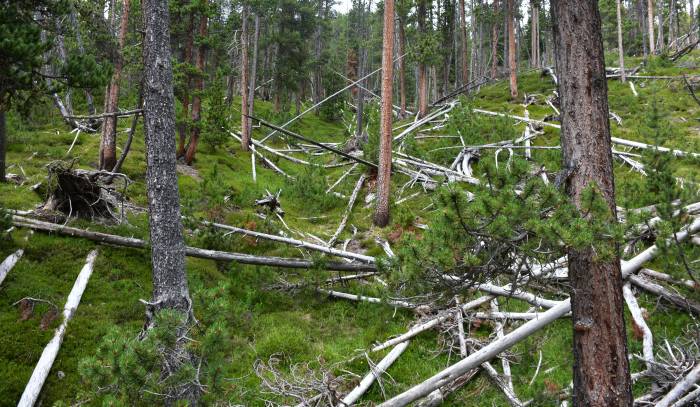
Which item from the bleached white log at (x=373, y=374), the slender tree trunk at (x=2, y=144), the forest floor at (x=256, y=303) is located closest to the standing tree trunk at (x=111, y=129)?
the forest floor at (x=256, y=303)

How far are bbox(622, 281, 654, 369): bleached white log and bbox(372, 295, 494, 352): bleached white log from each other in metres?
1.90

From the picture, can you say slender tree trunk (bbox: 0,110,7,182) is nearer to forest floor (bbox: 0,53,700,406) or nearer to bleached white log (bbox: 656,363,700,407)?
forest floor (bbox: 0,53,700,406)

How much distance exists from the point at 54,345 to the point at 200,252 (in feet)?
9.43

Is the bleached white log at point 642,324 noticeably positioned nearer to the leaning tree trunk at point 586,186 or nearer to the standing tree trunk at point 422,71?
the leaning tree trunk at point 586,186

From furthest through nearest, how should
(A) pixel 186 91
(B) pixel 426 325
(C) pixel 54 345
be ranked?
(A) pixel 186 91 < (B) pixel 426 325 < (C) pixel 54 345

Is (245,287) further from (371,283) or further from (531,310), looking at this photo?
(531,310)

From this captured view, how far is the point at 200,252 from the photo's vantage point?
8477mm

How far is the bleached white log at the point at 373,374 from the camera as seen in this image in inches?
235

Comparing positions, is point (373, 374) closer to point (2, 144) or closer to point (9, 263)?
point (9, 263)

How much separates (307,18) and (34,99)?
1236 inches

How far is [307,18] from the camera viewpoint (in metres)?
35.1

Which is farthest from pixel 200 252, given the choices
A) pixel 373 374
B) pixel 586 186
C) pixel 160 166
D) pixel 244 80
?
pixel 244 80

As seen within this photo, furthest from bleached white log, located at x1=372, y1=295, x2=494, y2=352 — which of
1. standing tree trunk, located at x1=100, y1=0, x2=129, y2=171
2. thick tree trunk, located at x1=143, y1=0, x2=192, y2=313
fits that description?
standing tree trunk, located at x1=100, y1=0, x2=129, y2=171

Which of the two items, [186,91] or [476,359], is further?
[186,91]
